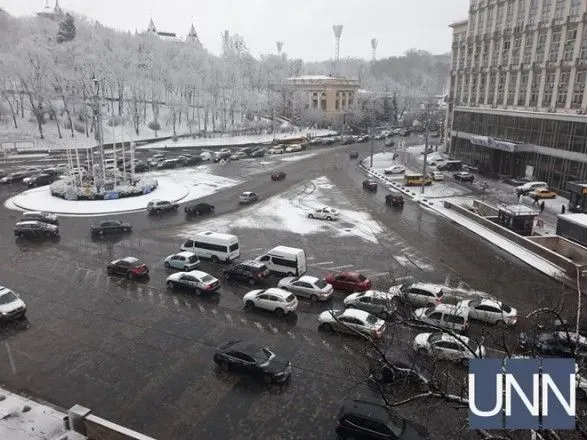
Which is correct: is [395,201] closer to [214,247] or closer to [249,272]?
[214,247]

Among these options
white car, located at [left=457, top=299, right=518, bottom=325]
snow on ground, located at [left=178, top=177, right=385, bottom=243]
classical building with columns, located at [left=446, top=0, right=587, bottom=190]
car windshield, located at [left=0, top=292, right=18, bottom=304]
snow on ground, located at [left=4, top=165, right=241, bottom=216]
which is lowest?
snow on ground, located at [left=178, top=177, right=385, bottom=243]

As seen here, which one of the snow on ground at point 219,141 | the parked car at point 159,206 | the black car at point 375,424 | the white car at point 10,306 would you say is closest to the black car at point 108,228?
the parked car at point 159,206

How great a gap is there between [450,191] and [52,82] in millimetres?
84002

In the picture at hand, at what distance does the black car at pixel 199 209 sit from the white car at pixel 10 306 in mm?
19383

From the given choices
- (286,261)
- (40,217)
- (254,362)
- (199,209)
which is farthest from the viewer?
(199,209)

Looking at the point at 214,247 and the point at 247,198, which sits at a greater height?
the point at 214,247

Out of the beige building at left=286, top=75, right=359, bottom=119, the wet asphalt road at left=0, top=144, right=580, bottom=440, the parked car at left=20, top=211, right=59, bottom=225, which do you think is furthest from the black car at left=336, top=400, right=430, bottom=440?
the beige building at left=286, top=75, right=359, bottom=119

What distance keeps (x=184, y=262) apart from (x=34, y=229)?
46.1 feet

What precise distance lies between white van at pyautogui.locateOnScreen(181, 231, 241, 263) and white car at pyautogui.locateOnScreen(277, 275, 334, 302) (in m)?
5.74

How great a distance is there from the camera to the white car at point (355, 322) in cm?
1938

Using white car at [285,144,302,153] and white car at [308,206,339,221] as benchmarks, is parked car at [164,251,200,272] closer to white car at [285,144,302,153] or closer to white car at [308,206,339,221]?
white car at [308,206,339,221]

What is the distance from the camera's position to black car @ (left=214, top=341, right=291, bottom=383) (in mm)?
16884

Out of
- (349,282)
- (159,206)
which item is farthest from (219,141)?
(349,282)

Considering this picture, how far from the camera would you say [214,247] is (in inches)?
1143
